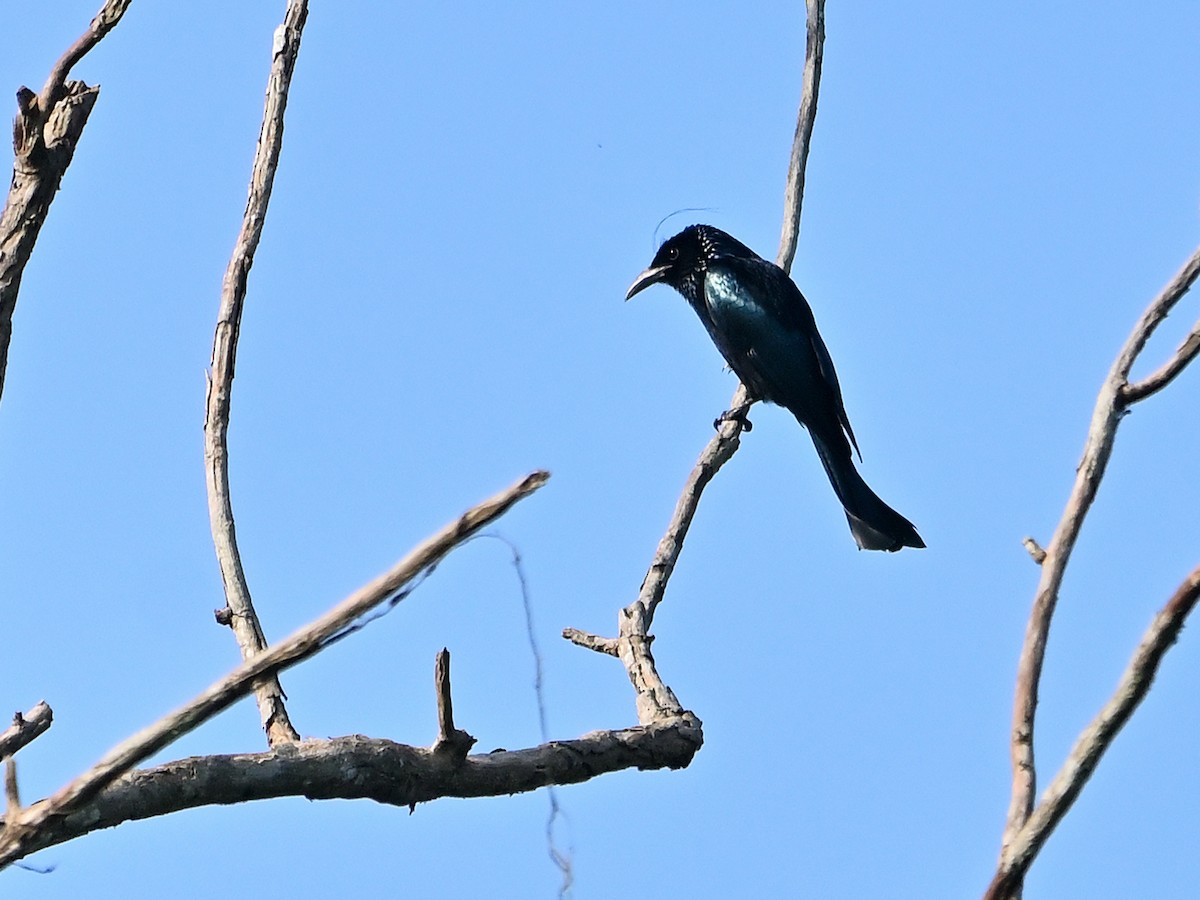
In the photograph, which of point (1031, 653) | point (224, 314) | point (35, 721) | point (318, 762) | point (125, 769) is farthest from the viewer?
point (224, 314)

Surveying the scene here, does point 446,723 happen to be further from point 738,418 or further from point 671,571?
point 738,418

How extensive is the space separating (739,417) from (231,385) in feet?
10.9

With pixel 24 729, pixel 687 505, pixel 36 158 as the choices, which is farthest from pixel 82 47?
pixel 687 505

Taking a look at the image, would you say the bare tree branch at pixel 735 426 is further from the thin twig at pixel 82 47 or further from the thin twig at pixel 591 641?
the thin twig at pixel 82 47

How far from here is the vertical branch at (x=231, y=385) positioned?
4.22 meters

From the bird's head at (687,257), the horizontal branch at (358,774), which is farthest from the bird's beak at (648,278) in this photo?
the horizontal branch at (358,774)

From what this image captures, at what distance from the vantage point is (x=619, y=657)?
4805 mm

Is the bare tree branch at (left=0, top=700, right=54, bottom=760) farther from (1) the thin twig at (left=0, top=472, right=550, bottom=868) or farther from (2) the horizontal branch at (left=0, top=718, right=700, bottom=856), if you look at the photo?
(1) the thin twig at (left=0, top=472, right=550, bottom=868)

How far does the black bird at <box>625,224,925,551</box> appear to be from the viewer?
7949 mm

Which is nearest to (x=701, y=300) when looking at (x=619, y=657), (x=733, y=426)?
(x=733, y=426)

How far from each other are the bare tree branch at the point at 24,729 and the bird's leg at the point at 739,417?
3705 millimetres

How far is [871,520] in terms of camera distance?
26.0 feet

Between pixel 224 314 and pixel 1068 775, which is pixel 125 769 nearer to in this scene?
pixel 1068 775

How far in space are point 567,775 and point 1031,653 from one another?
50.8 inches
